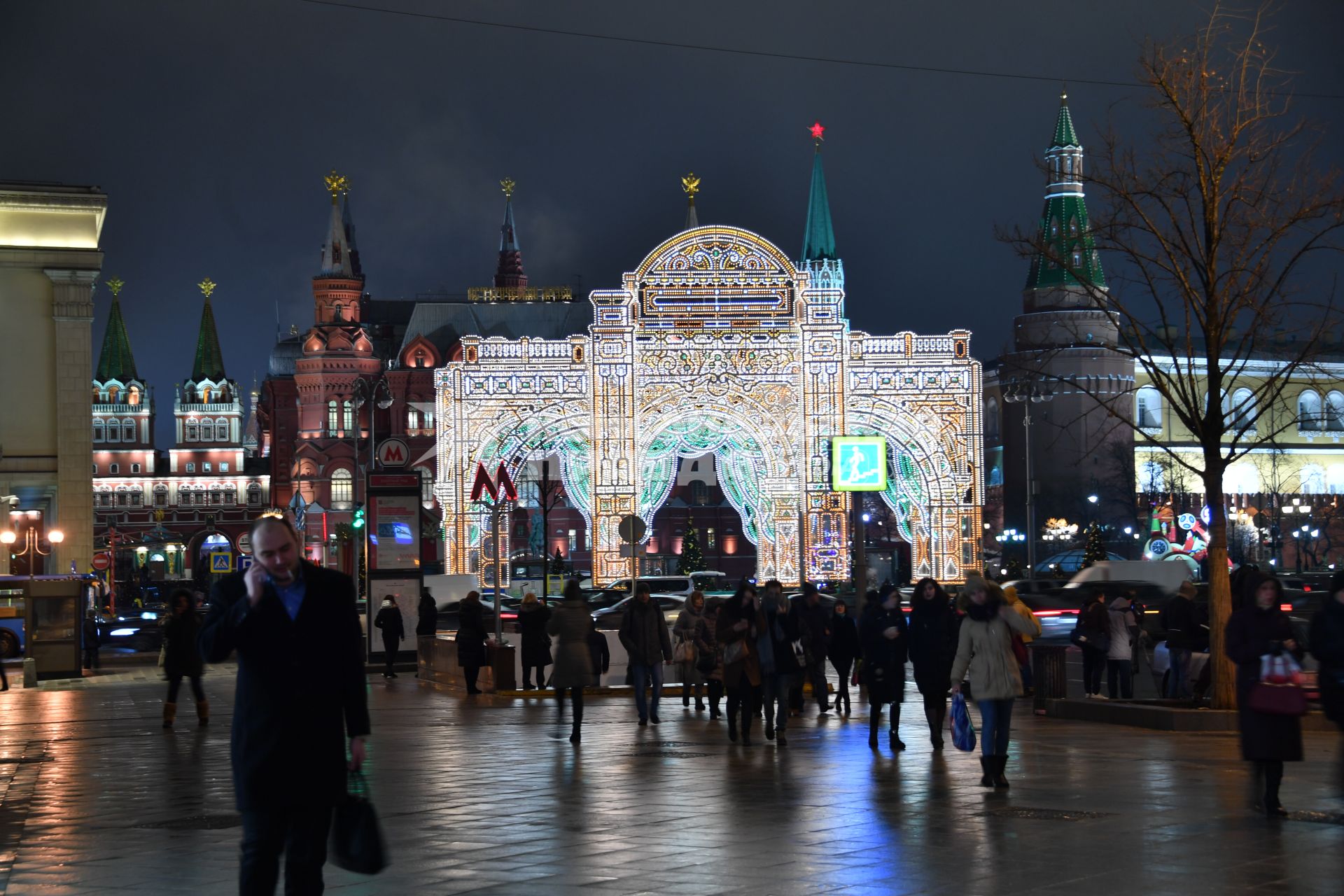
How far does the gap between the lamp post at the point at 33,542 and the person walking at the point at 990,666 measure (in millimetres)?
36894

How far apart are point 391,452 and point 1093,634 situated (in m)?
15.2

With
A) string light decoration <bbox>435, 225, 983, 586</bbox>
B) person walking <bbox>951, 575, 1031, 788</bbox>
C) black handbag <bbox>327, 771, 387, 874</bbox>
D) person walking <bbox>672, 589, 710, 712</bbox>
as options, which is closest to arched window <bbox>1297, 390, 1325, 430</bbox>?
string light decoration <bbox>435, 225, 983, 586</bbox>

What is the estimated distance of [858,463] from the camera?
35.8 metres

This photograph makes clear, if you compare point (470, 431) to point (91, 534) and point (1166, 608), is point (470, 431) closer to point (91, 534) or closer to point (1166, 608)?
point (91, 534)

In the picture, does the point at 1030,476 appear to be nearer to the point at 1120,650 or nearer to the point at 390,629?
A: the point at 390,629

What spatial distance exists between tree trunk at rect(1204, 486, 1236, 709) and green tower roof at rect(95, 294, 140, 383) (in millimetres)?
144623

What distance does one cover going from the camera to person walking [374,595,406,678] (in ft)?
106

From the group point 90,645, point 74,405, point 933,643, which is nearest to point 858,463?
point 90,645

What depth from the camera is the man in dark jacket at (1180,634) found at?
21.7m

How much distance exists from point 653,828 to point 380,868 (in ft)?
14.8

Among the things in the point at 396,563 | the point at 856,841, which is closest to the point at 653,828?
the point at 856,841

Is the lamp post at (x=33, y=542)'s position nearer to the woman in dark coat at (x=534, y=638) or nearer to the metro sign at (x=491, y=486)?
the metro sign at (x=491, y=486)

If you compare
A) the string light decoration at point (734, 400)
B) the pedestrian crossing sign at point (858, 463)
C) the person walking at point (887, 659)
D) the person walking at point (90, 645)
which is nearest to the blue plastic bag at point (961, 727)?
the person walking at point (887, 659)

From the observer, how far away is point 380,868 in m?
6.89
